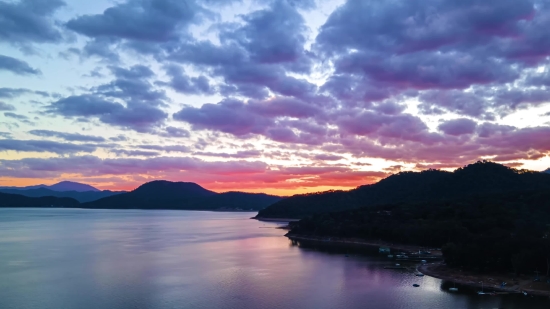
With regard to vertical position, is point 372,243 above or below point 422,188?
below

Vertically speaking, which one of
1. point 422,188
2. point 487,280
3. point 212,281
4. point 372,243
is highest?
point 422,188

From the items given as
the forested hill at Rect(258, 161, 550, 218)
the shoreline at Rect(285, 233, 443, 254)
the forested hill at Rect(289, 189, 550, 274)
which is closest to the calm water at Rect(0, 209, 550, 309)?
the forested hill at Rect(289, 189, 550, 274)

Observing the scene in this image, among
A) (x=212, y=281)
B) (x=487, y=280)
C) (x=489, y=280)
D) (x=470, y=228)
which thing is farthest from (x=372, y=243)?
(x=212, y=281)

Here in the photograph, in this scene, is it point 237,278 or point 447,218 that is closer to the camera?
point 237,278

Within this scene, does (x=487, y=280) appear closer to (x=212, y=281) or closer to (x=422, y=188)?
(x=212, y=281)

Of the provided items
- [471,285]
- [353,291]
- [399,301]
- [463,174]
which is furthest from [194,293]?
[463,174]

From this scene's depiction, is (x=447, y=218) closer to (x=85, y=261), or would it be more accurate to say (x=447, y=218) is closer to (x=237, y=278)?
(x=237, y=278)

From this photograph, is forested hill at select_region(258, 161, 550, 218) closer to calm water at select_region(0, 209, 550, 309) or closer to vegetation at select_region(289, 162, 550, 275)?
vegetation at select_region(289, 162, 550, 275)
